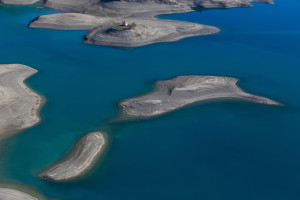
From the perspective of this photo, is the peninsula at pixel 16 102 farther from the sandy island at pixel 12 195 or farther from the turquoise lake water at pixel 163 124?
the sandy island at pixel 12 195

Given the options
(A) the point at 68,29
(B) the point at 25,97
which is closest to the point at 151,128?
(B) the point at 25,97

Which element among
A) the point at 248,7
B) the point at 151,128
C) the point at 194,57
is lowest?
the point at 151,128

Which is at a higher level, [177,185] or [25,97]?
[25,97]

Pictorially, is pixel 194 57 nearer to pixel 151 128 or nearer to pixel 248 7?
pixel 151 128

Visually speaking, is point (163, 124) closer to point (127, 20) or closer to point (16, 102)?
point (16, 102)

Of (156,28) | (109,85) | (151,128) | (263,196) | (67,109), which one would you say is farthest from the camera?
(156,28)

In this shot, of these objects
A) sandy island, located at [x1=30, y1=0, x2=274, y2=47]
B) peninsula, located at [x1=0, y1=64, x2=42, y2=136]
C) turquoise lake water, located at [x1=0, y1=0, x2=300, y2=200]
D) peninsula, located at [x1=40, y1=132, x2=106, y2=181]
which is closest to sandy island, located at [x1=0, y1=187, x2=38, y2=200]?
turquoise lake water, located at [x1=0, y1=0, x2=300, y2=200]
